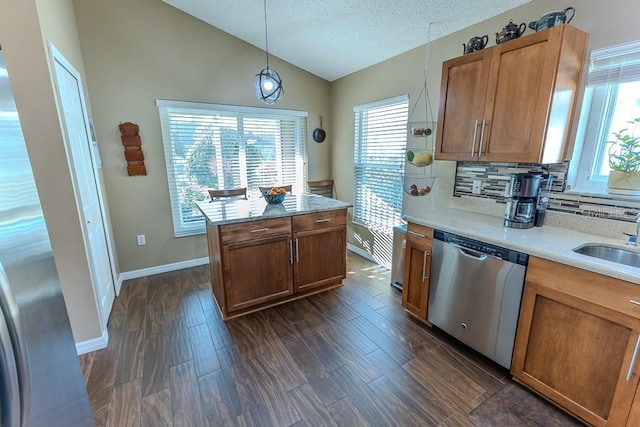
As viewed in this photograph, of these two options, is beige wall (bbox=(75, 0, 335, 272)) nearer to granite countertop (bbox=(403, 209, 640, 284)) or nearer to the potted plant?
granite countertop (bbox=(403, 209, 640, 284))

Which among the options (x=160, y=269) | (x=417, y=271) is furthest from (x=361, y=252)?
(x=160, y=269)

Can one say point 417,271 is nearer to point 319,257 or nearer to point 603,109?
point 319,257

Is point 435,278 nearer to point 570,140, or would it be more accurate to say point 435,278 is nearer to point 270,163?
point 570,140

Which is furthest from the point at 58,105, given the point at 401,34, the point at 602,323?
the point at 602,323

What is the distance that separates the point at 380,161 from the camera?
343cm

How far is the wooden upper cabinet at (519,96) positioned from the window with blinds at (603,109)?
0.34 ft

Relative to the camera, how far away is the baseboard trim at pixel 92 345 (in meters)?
2.03

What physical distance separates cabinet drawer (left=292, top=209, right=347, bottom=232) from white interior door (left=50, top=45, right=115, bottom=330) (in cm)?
155

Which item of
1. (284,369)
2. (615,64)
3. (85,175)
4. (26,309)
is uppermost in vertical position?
(615,64)

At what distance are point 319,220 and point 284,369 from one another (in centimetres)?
124

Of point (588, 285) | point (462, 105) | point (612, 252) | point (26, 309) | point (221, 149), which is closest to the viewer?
point (26, 309)

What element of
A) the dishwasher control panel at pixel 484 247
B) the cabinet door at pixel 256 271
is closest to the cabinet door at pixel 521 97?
the dishwasher control panel at pixel 484 247

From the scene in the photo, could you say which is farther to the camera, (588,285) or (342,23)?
(342,23)

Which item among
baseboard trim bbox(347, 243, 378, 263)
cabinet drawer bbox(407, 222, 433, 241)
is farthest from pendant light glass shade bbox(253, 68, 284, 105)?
baseboard trim bbox(347, 243, 378, 263)
